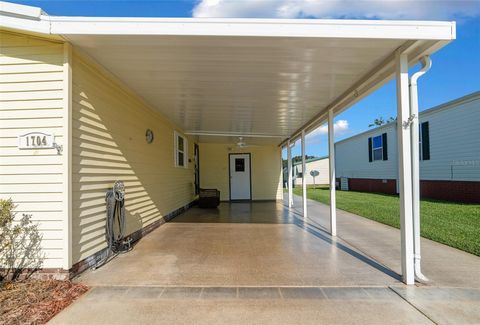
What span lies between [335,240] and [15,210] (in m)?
4.55

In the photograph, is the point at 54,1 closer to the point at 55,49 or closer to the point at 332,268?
the point at 55,49

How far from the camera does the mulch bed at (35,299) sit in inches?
96.9

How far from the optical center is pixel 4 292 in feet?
9.45

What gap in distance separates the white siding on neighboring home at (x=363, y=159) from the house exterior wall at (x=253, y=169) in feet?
21.1

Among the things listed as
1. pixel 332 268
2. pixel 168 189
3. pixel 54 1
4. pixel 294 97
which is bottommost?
pixel 332 268

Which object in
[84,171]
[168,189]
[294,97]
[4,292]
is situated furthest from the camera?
[168,189]

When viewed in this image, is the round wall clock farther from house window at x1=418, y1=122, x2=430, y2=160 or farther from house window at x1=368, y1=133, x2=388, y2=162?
house window at x1=368, y1=133, x2=388, y2=162

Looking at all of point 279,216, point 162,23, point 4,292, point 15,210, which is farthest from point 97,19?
point 279,216

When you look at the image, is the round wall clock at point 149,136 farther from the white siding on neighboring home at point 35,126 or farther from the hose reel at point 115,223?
the white siding on neighboring home at point 35,126

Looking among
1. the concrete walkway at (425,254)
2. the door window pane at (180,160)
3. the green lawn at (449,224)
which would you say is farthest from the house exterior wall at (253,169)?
the concrete walkway at (425,254)

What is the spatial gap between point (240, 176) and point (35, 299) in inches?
391

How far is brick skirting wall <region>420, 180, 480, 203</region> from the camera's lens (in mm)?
9820

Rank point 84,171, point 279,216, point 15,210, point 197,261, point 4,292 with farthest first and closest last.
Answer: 1. point 279,216
2. point 197,261
3. point 84,171
4. point 15,210
5. point 4,292

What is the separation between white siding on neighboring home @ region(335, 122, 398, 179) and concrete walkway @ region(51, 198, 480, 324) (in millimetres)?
11323
